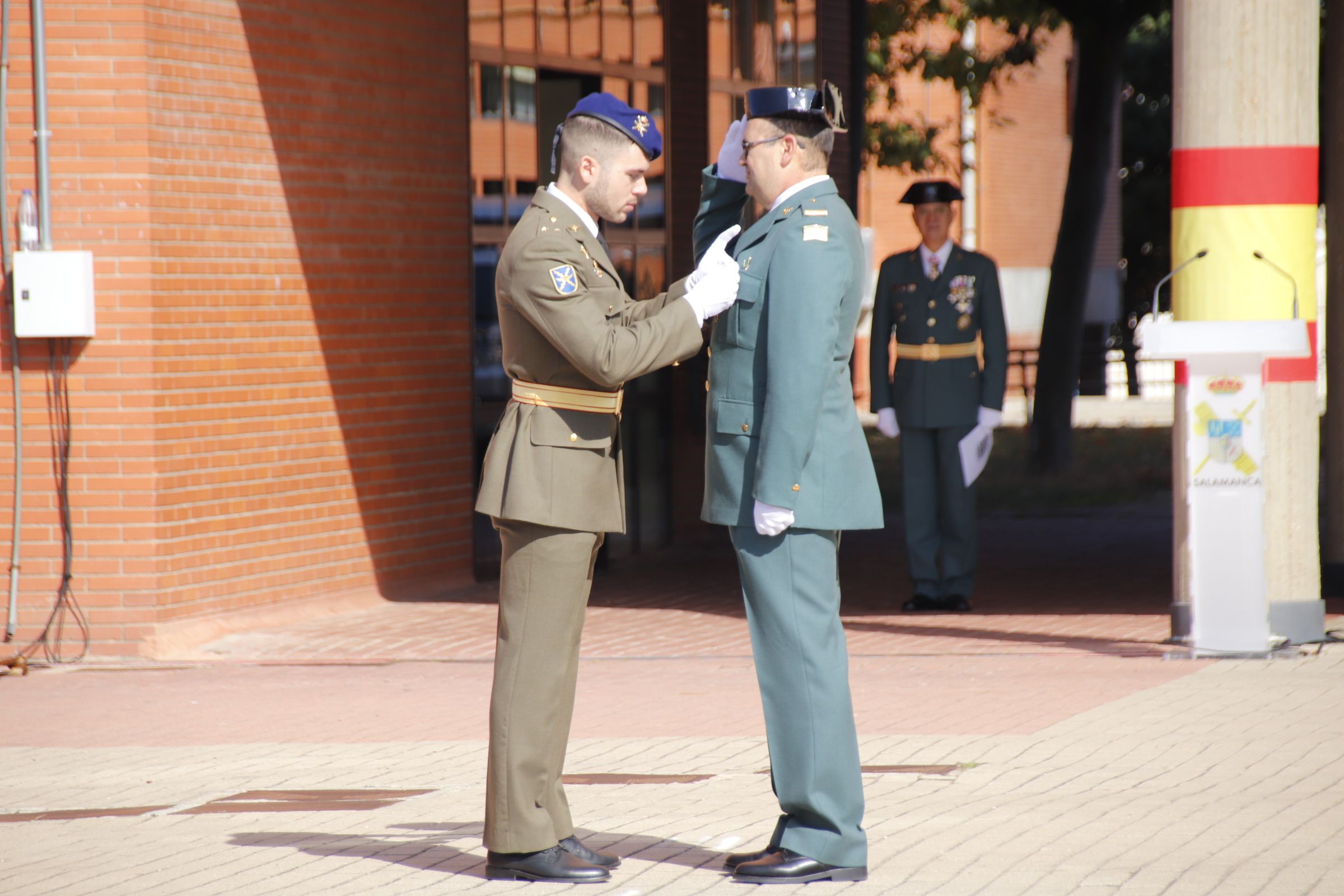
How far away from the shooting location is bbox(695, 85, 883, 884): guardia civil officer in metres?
4.34

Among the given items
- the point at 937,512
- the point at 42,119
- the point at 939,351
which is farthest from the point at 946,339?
the point at 42,119

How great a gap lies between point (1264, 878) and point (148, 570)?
5.42 m

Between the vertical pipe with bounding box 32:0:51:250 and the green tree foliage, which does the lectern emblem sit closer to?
the vertical pipe with bounding box 32:0:51:250

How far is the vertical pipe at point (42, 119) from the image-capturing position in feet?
26.0

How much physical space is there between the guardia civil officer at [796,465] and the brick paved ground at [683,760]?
9.6 inches

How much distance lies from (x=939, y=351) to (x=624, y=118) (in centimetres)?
517

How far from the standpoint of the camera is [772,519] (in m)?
4.34

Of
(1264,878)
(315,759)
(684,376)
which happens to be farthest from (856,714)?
(684,376)

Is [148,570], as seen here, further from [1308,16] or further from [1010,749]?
[1308,16]

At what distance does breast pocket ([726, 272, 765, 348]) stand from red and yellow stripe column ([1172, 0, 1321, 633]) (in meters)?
3.62

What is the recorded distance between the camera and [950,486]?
9414 mm

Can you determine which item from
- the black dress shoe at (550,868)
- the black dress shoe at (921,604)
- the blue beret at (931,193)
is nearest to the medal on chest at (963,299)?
the blue beret at (931,193)

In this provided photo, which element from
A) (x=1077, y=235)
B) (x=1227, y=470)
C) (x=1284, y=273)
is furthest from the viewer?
(x=1077, y=235)

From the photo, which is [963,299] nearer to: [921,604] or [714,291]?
[921,604]
